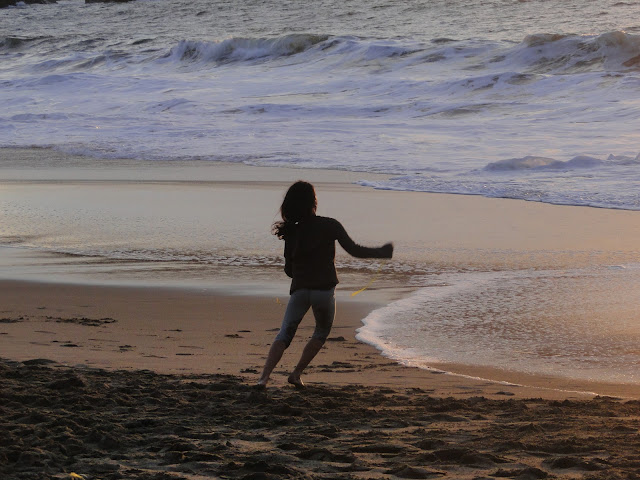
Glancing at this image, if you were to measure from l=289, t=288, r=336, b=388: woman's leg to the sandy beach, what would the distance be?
11cm

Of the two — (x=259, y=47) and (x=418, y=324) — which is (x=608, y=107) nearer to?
(x=418, y=324)

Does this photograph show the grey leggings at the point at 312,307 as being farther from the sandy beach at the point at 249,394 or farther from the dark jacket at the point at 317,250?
the sandy beach at the point at 249,394

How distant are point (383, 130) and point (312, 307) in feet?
53.9

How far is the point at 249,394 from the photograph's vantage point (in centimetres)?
472

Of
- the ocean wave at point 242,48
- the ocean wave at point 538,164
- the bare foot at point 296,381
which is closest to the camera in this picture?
the bare foot at point 296,381

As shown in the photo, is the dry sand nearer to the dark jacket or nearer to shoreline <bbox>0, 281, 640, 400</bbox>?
shoreline <bbox>0, 281, 640, 400</bbox>

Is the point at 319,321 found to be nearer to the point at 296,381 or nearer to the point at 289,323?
the point at 289,323

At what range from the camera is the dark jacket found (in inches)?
194

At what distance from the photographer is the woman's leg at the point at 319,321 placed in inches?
197

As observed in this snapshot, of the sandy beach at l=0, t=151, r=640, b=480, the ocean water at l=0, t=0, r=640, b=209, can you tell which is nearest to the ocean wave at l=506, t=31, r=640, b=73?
the ocean water at l=0, t=0, r=640, b=209

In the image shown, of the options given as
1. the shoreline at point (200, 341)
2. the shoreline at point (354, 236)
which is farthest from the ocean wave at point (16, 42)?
the shoreline at point (200, 341)

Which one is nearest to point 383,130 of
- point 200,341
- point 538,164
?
point 538,164

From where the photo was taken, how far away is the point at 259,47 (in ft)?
133

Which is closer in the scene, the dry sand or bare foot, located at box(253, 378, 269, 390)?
the dry sand
